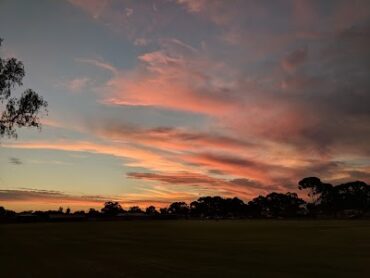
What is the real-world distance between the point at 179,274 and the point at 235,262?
458 cm

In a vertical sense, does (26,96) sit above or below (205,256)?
above

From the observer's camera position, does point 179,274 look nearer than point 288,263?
Yes

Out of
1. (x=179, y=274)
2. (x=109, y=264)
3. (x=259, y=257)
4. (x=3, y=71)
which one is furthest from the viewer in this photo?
(x=3, y=71)

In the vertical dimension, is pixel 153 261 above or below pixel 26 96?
below

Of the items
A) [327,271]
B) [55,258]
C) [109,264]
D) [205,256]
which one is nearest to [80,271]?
[109,264]

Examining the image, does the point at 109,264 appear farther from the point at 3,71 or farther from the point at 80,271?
the point at 3,71

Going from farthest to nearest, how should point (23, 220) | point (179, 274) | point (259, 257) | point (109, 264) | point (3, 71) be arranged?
point (23, 220)
point (3, 71)
point (259, 257)
point (109, 264)
point (179, 274)

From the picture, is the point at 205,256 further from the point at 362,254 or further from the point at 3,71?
the point at 3,71

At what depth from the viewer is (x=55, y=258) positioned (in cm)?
2378

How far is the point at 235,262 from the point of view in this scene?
21.2m

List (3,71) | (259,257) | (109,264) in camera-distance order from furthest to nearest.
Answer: (3,71)
(259,257)
(109,264)

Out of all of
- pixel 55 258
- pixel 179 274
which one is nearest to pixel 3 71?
pixel 55 258

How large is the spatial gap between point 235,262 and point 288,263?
88.6 inches

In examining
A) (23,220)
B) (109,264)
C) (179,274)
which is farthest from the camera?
(23,220)
